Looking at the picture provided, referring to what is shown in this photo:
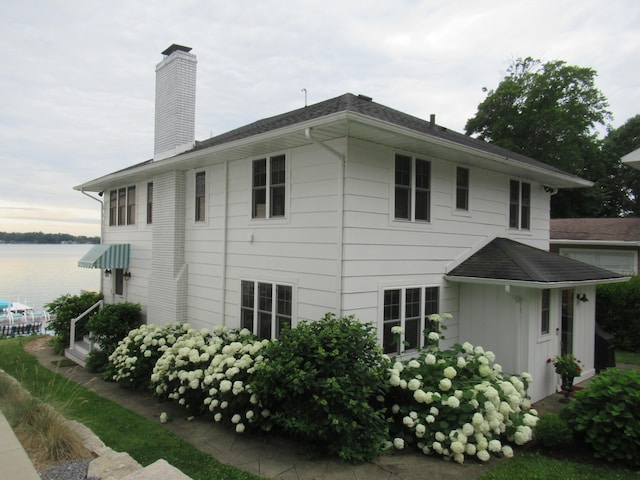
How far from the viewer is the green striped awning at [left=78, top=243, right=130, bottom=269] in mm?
12461

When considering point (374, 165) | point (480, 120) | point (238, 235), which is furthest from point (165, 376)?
point (480, 120)

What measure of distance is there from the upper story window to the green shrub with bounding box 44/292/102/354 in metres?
2.87

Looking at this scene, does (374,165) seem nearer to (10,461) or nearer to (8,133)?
(10,461)

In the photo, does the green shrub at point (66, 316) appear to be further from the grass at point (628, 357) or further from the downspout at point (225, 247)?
the grass at point (628, 357)

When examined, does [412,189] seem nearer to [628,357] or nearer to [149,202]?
[149,202]

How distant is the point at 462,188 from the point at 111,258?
34.9 ft

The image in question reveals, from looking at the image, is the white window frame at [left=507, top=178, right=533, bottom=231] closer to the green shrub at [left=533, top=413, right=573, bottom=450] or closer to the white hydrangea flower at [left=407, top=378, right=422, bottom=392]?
the green shrub at [left=533, top=413, right=573, bottom=450]

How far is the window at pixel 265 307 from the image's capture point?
781 centimetres

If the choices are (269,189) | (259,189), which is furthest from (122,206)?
(269,189)

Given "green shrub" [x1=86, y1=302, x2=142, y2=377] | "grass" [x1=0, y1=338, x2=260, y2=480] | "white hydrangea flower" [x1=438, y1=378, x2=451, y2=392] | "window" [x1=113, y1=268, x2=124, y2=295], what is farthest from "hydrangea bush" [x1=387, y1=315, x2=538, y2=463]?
"window" [x1=113, y1=268, x2=124, y2=295]

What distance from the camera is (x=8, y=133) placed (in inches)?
658

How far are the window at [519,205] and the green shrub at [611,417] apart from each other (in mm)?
5679

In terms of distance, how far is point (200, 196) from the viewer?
33.5 feet

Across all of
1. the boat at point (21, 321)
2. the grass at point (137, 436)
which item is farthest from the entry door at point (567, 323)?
the boat at point (21, 321)
